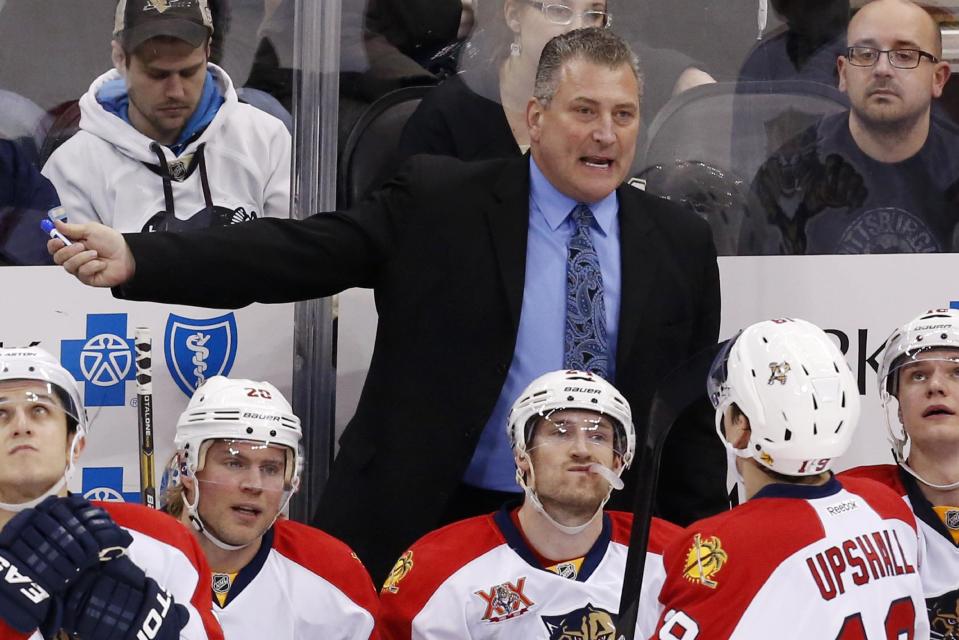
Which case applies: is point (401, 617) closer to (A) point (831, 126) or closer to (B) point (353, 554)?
(B) point (353, 554)

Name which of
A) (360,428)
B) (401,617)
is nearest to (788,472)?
(401,617)

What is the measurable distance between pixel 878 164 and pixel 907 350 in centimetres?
100

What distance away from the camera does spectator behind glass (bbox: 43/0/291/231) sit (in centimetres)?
399

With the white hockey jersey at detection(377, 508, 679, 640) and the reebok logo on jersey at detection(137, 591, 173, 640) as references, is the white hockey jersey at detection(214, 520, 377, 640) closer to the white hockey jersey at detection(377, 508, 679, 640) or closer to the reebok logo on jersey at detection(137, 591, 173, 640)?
the white hockey jersey at detection(377, 508, 679, 640)

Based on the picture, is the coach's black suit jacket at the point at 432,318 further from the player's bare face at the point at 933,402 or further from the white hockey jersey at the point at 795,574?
the white hockey jersey at the point at 795,574

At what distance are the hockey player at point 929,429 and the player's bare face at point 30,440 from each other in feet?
5.47

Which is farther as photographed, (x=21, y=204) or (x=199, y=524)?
(x=21, y=204)

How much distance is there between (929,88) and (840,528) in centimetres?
193

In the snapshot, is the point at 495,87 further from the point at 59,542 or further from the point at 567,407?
the point at 59,542

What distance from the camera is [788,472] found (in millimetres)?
2746

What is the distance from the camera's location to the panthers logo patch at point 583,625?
330cm

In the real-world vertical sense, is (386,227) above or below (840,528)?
above

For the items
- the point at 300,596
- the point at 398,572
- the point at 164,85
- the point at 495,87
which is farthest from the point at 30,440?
the point at 495,87

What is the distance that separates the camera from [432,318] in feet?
11.7
